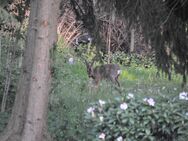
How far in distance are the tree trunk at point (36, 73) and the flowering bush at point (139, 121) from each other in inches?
21.1

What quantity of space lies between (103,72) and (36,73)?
22.3 ft

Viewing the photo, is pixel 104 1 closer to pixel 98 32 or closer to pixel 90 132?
pixel 98 32

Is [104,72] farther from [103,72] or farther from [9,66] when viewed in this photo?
[9,66]

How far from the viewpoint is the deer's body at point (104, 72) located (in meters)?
11.8

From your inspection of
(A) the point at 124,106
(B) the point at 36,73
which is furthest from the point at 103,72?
(A) the point at 124,106

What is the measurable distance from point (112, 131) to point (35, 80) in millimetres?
982

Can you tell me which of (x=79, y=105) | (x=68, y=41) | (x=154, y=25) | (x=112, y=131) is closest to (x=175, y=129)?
(x=112, y=131)

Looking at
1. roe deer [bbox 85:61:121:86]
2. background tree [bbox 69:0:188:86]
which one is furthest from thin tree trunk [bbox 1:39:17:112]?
roe deer [bbox 85:61:121:86]

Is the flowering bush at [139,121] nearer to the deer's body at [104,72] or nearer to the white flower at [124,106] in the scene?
the white flower at [124,106]

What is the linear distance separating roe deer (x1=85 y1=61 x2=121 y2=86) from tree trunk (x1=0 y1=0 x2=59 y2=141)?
5643 millimetres

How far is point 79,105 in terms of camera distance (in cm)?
789

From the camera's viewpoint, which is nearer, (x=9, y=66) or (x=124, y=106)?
(x=124, y=106)

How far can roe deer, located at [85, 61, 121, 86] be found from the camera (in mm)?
11844

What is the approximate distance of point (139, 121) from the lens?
554 cm
